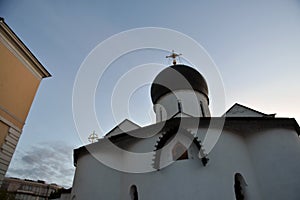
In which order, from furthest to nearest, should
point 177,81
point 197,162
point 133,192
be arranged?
point 177,81
point 133,192
point 197,162

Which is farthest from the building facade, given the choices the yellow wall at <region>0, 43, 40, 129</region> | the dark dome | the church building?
the yellow wall at <region>0, 43, 40, 129</region>

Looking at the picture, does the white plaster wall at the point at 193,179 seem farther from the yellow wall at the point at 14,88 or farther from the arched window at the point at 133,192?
the yellow wall at the point at 14,88

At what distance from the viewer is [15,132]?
22.2ft

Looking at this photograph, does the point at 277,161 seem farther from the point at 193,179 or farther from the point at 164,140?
the point at 164,140

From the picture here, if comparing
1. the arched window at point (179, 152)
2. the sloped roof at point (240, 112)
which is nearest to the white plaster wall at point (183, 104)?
the sloped roof at point (240, 112)

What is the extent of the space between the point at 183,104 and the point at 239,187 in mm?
5805

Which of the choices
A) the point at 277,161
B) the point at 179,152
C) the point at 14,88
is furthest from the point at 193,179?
the point at 14,88

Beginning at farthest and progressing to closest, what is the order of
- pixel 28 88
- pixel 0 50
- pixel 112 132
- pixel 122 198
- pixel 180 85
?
pixel 112 132, pixel 180 85, pixel 122 198, pixel 28 88, pixel 0 50

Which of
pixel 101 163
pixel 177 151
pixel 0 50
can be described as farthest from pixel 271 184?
pixel 0 50

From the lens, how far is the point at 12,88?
22.4ft

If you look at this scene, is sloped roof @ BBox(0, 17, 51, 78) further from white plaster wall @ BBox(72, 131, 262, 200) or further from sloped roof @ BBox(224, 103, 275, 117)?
sloped roof @ BBox(224, 103, 275, 117)

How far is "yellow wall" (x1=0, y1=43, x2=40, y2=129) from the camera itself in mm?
6516

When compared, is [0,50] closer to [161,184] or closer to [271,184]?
[161,184]

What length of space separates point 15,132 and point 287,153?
1084cm
